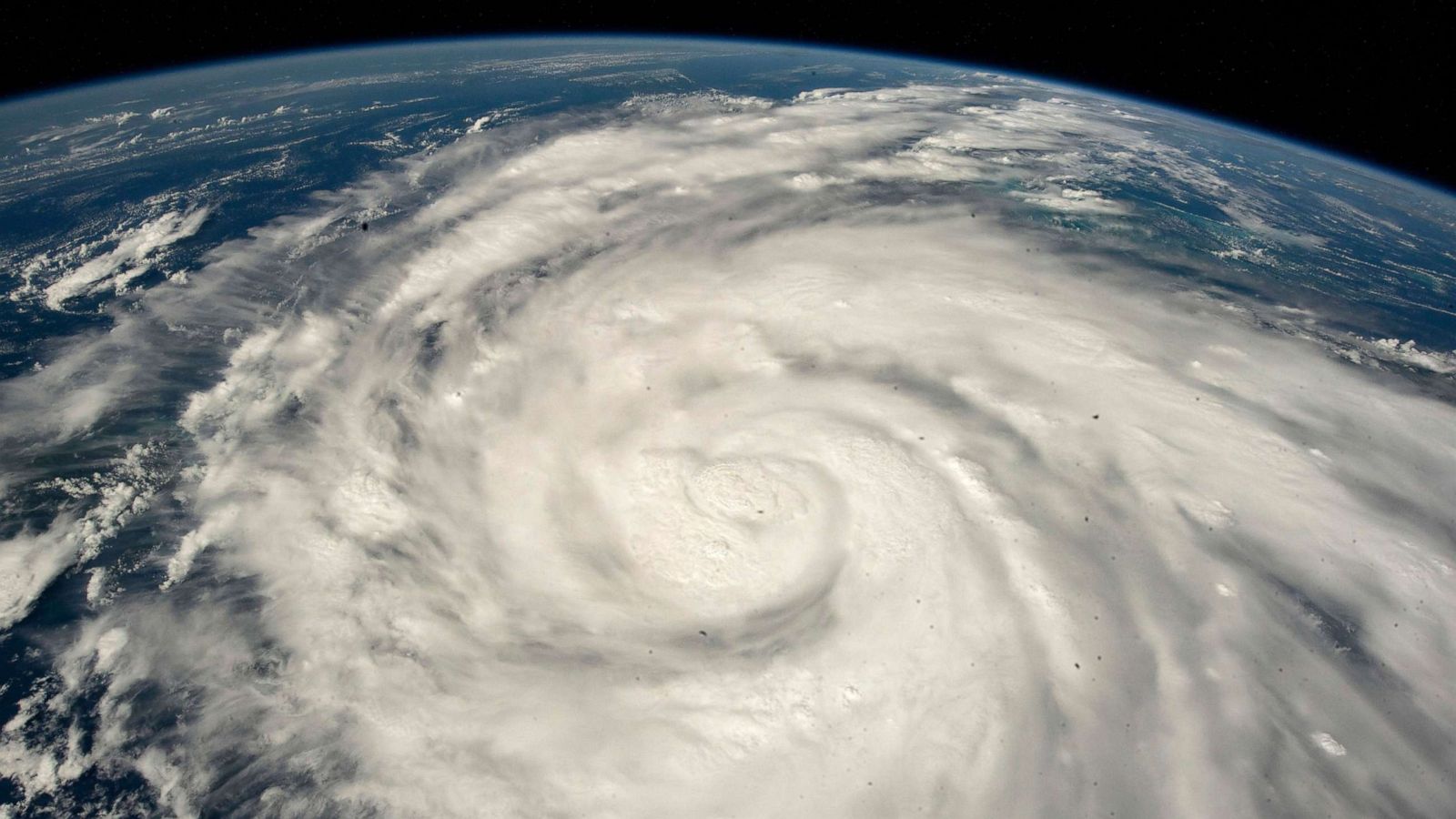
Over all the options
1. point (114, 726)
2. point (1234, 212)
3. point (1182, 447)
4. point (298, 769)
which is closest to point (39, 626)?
point (114, 726)

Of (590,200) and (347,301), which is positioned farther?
(590,200)

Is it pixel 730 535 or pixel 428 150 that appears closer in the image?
pixel 730 535

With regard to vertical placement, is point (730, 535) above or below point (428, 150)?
below

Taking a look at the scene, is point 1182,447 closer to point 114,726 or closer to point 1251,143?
point 114,726

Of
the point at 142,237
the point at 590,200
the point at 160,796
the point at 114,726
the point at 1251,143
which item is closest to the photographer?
the point at 160,796

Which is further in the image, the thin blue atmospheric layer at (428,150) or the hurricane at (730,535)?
the thin blue atmospheric layer at (428,150)

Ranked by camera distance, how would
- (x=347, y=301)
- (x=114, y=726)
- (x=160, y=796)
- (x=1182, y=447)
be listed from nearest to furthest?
1. (x=160, y=796)
2. (x=114, y=726)
3. (x=1182, y=447)
4. (x=347, y=301)

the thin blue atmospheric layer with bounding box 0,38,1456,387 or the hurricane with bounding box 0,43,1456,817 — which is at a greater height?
the thin blue atmospheric layer with bounding box 0,38,1456,387

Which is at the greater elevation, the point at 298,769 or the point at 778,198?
the point at 778,198

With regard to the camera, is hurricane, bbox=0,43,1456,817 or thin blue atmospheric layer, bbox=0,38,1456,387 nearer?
hurricane, bbox=0,43,1456,817

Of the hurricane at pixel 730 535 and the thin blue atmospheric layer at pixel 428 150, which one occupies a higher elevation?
the thin blue atmospheric layer at pixel 428 150

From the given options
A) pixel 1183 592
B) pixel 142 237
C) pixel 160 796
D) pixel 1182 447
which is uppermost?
pixel 142 237
